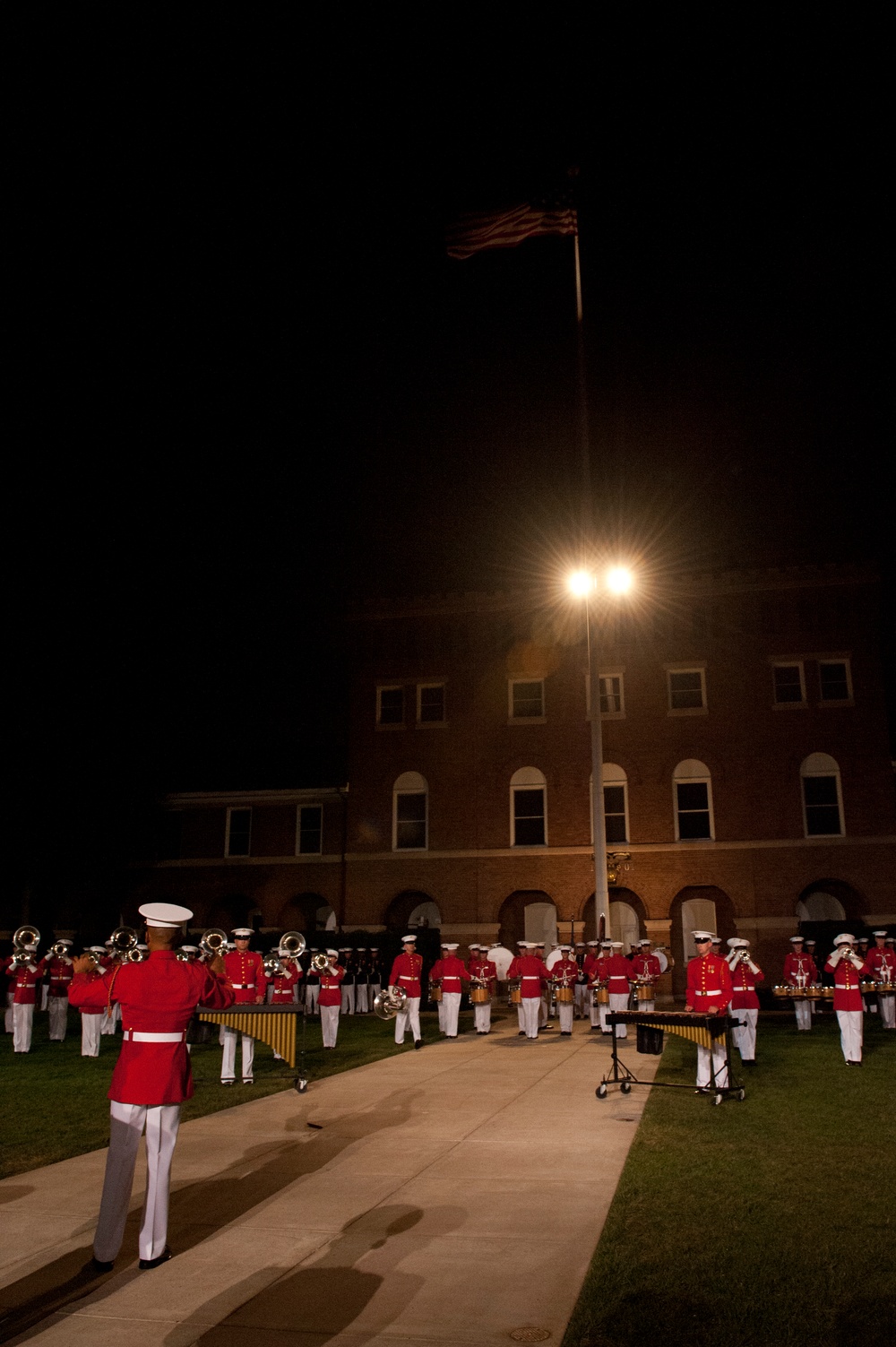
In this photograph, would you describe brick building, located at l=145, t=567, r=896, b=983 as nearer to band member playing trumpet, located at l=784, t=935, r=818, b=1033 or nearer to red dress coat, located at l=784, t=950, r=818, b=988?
band member playing trumpet, located at l=784, t=935, r=818, b=1033

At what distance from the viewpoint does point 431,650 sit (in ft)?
127

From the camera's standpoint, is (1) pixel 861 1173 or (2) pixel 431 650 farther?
(2) pixel 431 650

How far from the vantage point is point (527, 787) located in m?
36.7

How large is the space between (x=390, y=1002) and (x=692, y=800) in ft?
68.2

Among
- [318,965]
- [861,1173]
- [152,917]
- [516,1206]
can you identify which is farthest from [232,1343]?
[318,965]

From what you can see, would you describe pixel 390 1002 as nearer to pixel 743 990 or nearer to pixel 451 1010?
pixel 451 1010

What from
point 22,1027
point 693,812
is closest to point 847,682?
point 693,812

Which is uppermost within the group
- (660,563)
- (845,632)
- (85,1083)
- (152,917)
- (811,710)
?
(660,563)

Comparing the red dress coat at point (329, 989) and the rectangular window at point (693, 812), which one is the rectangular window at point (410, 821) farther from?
the red dress coat at point (329, 989)

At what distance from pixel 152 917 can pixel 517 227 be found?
20.5m

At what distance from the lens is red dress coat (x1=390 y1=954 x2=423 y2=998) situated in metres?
19.5

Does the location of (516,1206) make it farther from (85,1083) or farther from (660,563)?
(660,563)

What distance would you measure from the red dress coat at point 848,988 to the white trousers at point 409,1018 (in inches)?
307

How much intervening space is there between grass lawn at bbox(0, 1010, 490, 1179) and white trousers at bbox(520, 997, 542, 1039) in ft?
6.58
